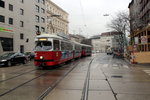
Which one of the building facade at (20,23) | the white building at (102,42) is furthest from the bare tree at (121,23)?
the white building at (102,42)

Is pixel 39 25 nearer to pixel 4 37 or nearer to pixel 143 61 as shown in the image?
pixel 4 37

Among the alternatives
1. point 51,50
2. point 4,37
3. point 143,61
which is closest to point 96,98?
point 51,50

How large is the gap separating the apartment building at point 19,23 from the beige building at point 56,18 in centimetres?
866

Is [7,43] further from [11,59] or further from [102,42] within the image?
[102,42]

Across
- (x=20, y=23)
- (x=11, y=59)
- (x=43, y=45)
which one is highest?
(x=20, y=23)

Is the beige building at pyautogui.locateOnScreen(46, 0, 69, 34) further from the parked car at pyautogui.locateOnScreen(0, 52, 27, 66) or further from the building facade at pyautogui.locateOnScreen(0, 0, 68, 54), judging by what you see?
the parked car at pyautogui.locateOnScreen(0, 52, 27, 66)

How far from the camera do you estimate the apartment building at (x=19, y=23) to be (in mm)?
33250

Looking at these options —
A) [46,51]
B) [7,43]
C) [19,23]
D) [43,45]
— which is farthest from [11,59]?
[19,23]

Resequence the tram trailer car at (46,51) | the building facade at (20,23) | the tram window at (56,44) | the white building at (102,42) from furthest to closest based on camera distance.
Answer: the white building at (102,42) < the building facade at (20,23) < the tram window at (56,44) < the tram trailer car at (46,51)

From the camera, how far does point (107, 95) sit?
6.74 meters

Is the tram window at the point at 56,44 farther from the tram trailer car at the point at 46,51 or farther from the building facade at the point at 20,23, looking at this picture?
the building facade at the point at 20,23

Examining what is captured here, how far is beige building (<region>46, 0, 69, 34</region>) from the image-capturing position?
59.2 m

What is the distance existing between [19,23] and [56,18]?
2954cm

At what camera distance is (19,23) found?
127 feet
